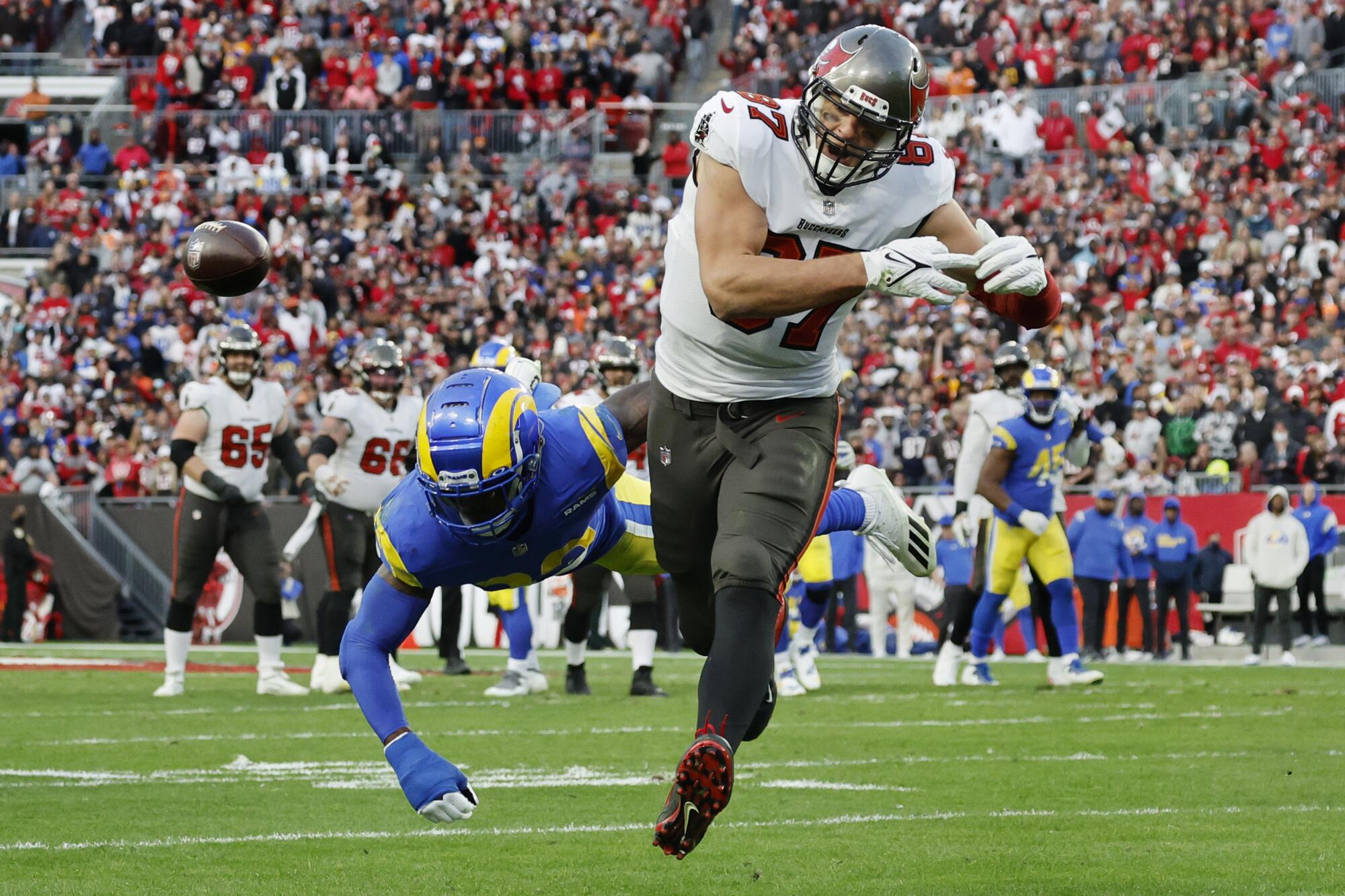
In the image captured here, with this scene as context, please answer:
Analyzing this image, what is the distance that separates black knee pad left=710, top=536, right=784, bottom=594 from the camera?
4336mm

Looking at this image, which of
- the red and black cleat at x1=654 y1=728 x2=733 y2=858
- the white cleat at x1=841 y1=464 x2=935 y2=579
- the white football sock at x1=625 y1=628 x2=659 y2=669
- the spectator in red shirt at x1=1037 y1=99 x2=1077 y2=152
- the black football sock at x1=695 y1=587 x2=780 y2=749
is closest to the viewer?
the red and black cleat at x1=654 y1=728 x2=733 y2=858

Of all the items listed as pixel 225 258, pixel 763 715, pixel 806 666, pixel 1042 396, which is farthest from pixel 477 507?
pixel 1042 396

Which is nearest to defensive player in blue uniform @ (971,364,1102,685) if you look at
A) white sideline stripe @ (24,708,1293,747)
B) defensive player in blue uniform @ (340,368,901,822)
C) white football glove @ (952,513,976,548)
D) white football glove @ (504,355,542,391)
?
white football glove @ (952,513,976,548)

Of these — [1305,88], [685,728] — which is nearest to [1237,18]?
[1305,88]

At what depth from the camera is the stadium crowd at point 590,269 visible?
17703 mm

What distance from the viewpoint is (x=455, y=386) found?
201 inches

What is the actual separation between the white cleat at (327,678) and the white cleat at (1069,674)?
4.07 metres

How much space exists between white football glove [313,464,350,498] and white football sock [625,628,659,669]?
186cm

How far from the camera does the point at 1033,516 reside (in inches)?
426

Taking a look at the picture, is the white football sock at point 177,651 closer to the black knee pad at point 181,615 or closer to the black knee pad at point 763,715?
the black knee pad at point 181,615

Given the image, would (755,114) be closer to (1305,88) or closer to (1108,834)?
(1108,834)

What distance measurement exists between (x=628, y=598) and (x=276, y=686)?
2.06 metres

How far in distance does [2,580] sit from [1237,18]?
50.5 ft

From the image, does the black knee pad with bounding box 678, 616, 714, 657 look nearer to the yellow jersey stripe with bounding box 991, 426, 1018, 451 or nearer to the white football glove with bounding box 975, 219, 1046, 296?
the white football glove with bounding box 975, 219, 1046, 296
